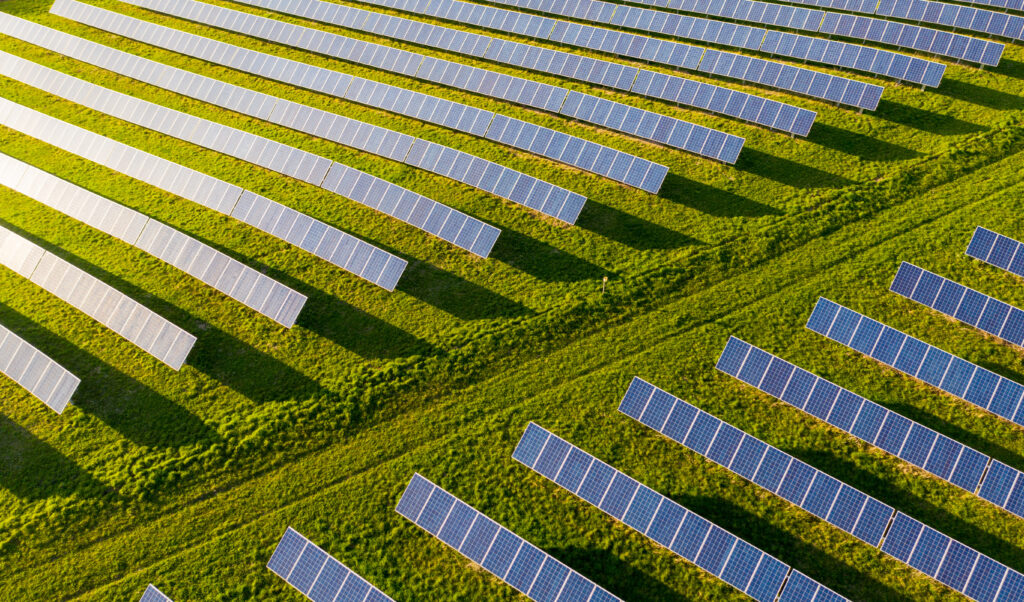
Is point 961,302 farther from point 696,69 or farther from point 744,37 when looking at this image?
point 744,37

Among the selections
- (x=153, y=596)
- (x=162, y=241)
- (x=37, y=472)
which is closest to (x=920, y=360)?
(x=153, y=596)

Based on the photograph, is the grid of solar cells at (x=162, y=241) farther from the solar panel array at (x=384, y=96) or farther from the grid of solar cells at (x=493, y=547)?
the solar panel array at (x=384, y=96)

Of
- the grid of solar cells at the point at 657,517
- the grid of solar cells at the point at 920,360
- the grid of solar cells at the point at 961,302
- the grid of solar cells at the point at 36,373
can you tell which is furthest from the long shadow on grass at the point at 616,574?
the grid of solar cells at the point at 36,373

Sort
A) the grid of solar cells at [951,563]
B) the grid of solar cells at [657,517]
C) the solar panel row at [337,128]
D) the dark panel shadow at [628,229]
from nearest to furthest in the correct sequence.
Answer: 1. the grid of solar cells at [951,563]
2. the grid of solar cells at [657,517]
3. the dark panel shadow at [628,229]
4. the solar panel row at [337,128]

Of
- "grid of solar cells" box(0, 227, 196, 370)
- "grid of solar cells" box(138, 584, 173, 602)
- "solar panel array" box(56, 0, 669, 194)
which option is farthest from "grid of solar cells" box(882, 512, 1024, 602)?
"grid of solar cells" box(0, 227, 196, 370)

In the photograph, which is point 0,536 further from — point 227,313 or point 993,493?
point 993,493

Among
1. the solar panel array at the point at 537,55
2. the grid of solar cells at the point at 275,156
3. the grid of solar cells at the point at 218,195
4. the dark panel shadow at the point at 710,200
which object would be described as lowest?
the grid of solar cells at the point at 218,195

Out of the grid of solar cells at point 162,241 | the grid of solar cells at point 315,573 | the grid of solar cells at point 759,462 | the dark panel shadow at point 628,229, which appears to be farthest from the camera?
the dark panel shadow at point 628,229

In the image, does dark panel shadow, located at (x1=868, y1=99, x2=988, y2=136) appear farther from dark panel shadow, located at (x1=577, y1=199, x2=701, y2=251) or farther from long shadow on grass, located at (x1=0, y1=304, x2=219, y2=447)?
long shadow on grass, located at (x1=0, y1=304, x2=219, y2=447)
